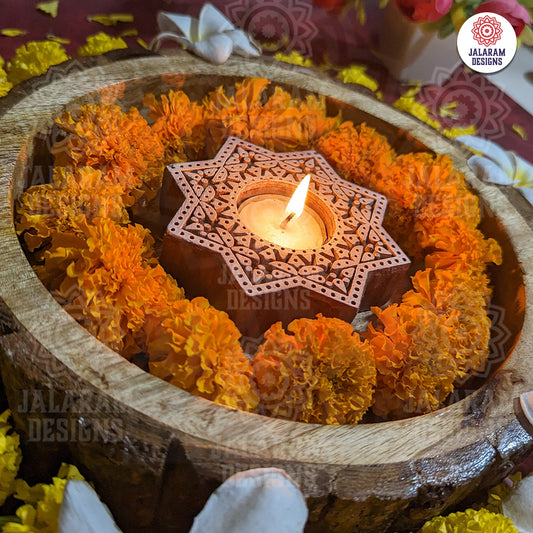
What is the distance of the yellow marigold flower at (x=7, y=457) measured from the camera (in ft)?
1.87

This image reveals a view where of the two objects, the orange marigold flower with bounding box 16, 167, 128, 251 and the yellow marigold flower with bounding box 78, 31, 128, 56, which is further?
the yellow marigold flower with bounding box 78, 31, 128, 56

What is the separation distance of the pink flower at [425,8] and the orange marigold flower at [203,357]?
930mm

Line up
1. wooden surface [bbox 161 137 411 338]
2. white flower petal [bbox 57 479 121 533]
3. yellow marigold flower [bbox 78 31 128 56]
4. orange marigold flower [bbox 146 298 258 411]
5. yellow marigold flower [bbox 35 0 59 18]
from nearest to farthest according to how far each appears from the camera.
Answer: white flower petal [bbox 57 479 121 533] → orange marigold flower [bbox 146 298 258 411] → wooden surface [bbox 161 137 411 338] → yellow marigold flower [bbox 78 31 128 56] → yellow marigold flower [bbox 35 0 59 18]

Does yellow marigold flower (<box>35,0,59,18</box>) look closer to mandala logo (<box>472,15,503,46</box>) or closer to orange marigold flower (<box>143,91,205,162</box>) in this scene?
orange marigold flower (<box>143,91,205,162</box>)

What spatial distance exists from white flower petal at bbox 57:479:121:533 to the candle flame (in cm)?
42

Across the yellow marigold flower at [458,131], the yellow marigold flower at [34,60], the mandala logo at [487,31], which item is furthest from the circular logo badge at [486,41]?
the yellow marigold flower at [34,60]

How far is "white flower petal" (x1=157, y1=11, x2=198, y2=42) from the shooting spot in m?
0.98

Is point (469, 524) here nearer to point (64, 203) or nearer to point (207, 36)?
point (64, 203)

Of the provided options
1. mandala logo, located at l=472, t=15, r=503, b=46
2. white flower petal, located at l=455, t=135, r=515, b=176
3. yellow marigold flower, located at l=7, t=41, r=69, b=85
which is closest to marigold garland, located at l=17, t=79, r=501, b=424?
white flower petal, located at l=455, t=135, r=515, b=176

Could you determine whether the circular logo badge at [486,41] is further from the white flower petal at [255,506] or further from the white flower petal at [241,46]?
the white flower petal at [255,506]

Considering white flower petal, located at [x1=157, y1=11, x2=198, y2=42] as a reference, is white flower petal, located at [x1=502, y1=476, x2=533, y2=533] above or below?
below

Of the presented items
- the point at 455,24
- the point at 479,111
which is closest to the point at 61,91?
the point at 455,24

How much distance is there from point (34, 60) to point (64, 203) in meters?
0.43

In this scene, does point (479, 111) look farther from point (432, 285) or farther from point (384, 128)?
point (432, 285)
